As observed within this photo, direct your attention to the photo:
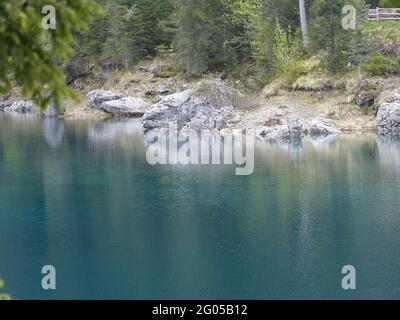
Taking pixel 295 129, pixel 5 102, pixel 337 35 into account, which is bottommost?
pixel 295 129

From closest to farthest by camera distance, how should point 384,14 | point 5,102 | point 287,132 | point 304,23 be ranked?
1. point 287,132
2. point 304,23
3. point 384,14
4. point 5,102

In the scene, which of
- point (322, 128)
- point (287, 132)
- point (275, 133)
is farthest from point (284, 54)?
point (275, 133)

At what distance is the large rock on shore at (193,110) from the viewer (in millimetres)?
66500

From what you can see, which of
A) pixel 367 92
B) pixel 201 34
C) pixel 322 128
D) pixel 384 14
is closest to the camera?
pixel 322 128

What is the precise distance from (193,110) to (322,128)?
14.7 m

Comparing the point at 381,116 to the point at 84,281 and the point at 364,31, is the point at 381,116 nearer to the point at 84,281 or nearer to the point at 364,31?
the point at 364,31

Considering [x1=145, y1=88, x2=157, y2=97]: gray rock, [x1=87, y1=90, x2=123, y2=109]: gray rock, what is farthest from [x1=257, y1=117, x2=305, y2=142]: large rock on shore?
[x1=87, y1=90, x2=123, y2=109]: gray rock

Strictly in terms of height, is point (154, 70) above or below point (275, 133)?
above

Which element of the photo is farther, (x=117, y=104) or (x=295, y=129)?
(x=117, y=104)

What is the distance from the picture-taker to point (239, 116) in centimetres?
6644

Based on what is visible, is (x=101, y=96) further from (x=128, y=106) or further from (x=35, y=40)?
(x=35, y=40)

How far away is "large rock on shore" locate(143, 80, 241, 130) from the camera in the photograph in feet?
218

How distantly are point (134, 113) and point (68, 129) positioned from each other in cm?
1281
